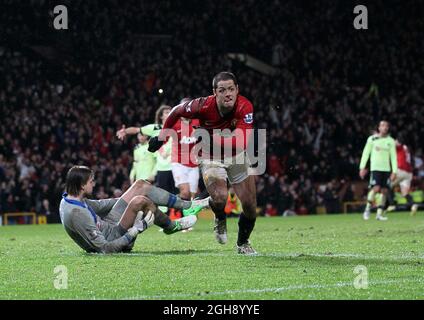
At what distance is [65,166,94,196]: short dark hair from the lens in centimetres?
1142

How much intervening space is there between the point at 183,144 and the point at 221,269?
839cm

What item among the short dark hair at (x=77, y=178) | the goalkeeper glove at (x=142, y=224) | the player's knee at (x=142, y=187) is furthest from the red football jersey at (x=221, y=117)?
the short dark hair at (x=77, y=178)

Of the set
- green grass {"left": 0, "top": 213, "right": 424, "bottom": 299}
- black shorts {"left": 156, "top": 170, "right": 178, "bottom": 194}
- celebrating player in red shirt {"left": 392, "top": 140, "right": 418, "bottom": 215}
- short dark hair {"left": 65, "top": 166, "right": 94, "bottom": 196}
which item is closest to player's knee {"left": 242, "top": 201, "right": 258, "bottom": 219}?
green grass {"left": 0, "top": 213, "right": 424, "bottom": 299}

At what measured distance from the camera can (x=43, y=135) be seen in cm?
2805

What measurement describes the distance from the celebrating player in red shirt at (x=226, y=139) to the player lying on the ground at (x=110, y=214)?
25.1 inches

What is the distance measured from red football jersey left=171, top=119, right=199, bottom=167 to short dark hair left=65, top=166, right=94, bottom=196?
646 centimetres

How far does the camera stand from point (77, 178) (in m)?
11.4

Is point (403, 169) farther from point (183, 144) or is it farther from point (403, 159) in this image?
point (183, 144)

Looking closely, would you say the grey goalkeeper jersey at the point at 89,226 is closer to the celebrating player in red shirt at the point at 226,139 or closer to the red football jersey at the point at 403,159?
the celebrating player in red shirt at the point at 226,139

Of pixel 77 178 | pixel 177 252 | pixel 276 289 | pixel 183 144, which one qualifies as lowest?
pixel 177 252

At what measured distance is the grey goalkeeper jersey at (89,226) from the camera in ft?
37.8

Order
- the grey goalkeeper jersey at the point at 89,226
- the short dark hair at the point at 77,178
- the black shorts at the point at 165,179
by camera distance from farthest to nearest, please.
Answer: the black shorts at the point at 165,179, the grey goalkeeper jersey at the point at 89,226, the short dark hair at the point at 77,178

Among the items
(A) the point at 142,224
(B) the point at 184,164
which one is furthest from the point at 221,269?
(B) the point at 184,164

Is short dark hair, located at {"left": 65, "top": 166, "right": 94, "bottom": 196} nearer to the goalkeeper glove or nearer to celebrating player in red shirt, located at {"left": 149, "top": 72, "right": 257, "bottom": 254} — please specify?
the goalkeeper glove
